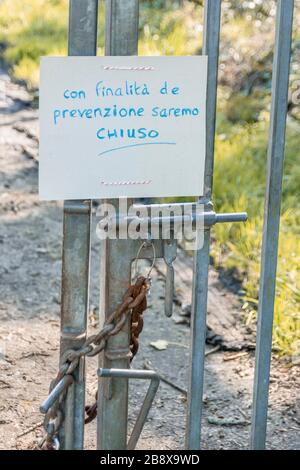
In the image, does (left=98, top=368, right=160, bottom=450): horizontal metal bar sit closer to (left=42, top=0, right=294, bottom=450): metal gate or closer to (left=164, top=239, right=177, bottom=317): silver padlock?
(left=42, top=0, right=294, bottom=450): metal gate

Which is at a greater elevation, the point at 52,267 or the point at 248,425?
the point at 52,267

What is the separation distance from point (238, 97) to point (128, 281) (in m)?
5.38

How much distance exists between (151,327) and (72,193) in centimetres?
223

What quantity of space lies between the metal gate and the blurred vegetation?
1.67 metres

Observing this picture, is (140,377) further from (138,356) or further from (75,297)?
(138,356)

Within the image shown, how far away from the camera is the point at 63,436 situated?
2.42m

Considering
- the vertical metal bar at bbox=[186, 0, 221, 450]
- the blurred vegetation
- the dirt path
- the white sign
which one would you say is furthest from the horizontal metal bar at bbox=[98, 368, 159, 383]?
the blurred vegetation

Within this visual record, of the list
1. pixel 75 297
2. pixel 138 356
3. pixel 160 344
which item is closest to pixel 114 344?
pixel 75 297

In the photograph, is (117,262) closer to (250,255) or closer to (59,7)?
(250,255)

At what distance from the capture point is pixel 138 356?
407cm

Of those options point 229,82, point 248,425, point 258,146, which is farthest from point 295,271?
point 229,82

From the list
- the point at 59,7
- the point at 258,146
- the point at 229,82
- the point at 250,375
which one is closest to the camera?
the point at 250,375

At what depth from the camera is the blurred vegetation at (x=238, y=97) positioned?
4.71 meters

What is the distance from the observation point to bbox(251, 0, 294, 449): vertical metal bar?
2344 millimetres
